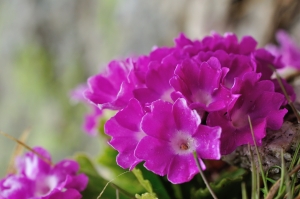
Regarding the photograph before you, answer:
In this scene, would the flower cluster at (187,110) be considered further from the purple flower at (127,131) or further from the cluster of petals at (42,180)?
the cluster of petals at (42,180)

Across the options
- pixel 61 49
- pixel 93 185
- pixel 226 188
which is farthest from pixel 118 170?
pixel 61 49

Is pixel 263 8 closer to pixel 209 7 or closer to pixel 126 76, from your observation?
pixel 209 7

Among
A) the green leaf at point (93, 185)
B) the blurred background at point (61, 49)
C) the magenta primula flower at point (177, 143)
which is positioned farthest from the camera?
the blurred background at point (61, 49)

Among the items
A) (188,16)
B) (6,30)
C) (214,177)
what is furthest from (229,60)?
(6,30)

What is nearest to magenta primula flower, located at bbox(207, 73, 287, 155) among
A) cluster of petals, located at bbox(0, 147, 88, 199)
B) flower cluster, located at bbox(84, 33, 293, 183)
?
flower cluster, located at bbox(84, 33, 293, 183)

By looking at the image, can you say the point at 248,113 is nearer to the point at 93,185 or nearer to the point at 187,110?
the point at 187,110

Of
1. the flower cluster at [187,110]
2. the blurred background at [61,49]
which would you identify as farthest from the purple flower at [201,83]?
the blurred background at [61,49]
